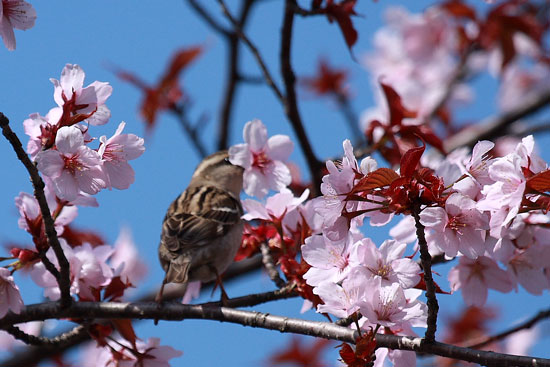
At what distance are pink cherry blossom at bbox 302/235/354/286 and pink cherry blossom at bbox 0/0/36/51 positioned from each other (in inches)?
46.5

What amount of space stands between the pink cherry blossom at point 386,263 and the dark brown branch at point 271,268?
71cm

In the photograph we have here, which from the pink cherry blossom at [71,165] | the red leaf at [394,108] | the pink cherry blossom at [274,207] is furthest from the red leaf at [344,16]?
the pink cherry blossom at [71,165]

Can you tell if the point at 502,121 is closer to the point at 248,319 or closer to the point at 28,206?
the point at 248,319

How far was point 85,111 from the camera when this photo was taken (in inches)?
96.6

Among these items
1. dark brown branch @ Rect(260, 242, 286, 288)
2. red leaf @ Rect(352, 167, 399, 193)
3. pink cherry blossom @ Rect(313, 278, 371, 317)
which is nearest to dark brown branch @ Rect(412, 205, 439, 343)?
red leaf @ Rect(352, 167, 399, 193)

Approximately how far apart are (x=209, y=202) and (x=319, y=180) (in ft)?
2.25

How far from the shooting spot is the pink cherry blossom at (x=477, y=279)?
2.85m

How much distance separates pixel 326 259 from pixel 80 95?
103 cm

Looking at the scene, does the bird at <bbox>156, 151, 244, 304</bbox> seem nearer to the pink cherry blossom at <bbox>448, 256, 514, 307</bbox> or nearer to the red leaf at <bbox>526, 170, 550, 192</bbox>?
the pink cherry blossom at <bbox>448, 256, 514, 307</bbox>

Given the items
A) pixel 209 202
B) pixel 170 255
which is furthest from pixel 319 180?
pixel 170 255

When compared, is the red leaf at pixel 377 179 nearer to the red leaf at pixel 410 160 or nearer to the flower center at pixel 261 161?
the red leaf at pixel 410 160

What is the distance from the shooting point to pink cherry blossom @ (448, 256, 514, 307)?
2848mm

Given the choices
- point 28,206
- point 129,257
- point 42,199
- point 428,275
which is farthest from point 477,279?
point 129,257

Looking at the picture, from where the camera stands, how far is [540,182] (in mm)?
2033
